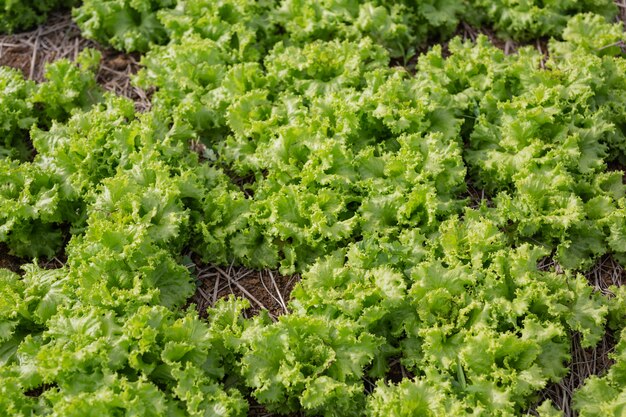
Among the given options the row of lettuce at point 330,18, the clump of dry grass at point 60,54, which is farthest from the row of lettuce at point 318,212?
the clump of dry grass at point 60,54

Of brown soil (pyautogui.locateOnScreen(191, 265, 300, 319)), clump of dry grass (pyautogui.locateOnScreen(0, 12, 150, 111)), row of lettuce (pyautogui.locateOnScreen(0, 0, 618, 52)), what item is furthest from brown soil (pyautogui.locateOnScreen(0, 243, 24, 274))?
row of lettuce (pyautogui.locateOnScreen(0, 0, 618, 52))

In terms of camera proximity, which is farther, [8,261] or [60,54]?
[60,54]

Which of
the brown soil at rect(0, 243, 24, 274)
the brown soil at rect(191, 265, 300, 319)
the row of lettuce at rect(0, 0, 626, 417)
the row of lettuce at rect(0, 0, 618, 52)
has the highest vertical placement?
the row of lettuce at rect(0, 0, 618, 52)

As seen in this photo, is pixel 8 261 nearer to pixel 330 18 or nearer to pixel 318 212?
pixel 318 212

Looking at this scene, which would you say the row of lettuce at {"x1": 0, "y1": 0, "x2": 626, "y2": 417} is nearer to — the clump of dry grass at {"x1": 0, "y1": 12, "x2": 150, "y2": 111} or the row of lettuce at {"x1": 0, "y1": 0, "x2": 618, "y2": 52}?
the row of lettuce at {"x1": 0, "y1": 0, "x2": 618, "y2": 52}

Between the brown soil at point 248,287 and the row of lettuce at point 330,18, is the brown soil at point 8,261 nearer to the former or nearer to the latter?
the brown soil at point 248,287

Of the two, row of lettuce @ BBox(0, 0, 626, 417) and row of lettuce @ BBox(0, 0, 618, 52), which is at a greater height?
row of lettuce @ BBox(0, 0, 618, 52)

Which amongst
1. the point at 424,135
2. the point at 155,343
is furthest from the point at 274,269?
the point at 424,135

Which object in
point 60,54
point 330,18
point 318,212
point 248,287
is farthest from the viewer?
point 60,54

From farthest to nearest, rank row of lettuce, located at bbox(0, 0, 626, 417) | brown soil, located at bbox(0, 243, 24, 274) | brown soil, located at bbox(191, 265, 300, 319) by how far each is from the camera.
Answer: brown soil, located at bbox(0, 243, 24, 274), brown soil, located at bbox(191, 265, 300, 319), row of lettuce, located at bbox(0, 0, 626, 417)

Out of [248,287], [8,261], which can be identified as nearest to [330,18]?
[248,287]
